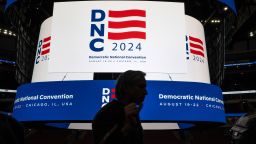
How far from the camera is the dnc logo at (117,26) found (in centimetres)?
A: 602

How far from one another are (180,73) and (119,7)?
5.61ft

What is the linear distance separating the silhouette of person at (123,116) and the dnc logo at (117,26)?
3.81m

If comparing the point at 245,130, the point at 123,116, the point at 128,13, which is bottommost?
the point at 245,130

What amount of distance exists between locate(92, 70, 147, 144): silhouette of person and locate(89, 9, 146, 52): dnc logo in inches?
150

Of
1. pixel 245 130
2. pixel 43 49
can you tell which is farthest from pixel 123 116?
pixel 43 49

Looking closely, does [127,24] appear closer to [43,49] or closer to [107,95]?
[107,95]

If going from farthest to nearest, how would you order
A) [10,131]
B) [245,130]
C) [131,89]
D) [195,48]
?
[195,48] → [245,130] → [131,89] → [10,131]

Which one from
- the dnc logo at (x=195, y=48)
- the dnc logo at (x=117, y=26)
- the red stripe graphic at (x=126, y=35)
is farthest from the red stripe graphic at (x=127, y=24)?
the dnc logo at (x=195, y=48)

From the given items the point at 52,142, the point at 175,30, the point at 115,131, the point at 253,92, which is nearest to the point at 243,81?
the point at 253,92

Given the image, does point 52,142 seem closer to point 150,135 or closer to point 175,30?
point 150,135

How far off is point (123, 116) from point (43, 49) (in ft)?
16.1

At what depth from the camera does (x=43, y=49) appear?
260 inches

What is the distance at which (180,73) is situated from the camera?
6070 mm

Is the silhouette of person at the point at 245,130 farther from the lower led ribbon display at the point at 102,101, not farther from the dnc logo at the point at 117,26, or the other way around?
the dnc logo at the point at 117,26
